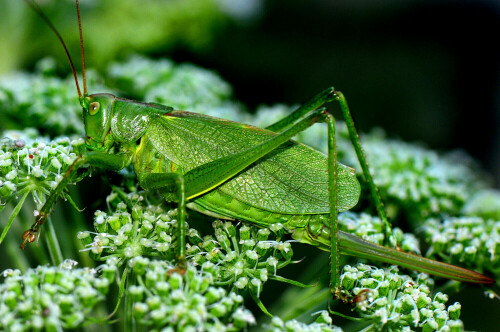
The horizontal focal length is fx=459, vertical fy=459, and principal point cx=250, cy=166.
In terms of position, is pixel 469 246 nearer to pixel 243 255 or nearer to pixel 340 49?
pixel 243 255

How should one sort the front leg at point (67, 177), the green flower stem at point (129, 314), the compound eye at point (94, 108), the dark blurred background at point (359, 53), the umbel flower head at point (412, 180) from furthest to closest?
1. the dark blurred background at point (359, 53)
2. the umbel flower head at point (412, 180)
3. the compound eye at point (94, 108)
4. the front leg at point (67, 177)
5. the green flower stem at point (129, 314)

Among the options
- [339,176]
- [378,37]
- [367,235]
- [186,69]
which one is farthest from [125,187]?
[378,37]

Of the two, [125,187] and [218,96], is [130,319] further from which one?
[218,96]

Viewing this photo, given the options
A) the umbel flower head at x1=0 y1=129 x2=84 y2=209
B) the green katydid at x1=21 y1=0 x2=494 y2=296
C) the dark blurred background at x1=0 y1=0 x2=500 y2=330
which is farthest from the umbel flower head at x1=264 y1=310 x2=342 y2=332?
the dark blurred background at x1=0 y1=0 x2=500 y2=330

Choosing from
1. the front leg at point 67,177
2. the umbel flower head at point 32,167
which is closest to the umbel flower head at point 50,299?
the front leg at point 67,177

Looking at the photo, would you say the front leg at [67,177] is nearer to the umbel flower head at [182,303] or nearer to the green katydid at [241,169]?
the green katydid at [241,169]
